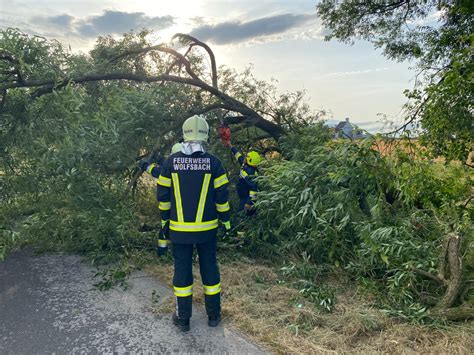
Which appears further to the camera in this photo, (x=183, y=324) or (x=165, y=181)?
(x=165, y=181)

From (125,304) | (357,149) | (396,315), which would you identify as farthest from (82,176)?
(396,315)

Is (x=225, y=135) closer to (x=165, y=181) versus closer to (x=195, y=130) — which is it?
(x=195, y=130)

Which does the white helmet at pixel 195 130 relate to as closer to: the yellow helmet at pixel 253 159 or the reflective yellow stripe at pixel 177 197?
the reflective yellow stripe at pixel 177 197

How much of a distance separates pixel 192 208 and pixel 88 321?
1.51m

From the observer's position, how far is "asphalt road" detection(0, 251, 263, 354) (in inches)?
121

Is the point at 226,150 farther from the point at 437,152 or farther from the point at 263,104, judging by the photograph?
the point at 437,152

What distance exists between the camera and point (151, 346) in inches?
121

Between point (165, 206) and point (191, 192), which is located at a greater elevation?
point (191, 192)

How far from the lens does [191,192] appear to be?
11.0ft

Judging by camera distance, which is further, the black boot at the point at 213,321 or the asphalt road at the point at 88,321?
the black boot at the point at 213,321

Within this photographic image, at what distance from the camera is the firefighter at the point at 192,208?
3342mm

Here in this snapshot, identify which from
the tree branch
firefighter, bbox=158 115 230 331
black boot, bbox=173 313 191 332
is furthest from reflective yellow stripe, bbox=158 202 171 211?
the tree branch

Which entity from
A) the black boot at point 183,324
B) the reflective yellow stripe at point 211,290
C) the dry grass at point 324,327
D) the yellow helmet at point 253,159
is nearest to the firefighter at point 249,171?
the yellow helmet at point 253,159

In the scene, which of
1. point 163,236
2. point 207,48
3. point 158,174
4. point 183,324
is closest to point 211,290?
point 183,324
